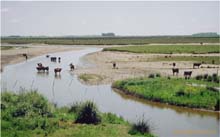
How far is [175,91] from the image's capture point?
2606cm

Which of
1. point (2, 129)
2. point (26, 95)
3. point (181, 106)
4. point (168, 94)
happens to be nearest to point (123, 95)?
point (168, 94)

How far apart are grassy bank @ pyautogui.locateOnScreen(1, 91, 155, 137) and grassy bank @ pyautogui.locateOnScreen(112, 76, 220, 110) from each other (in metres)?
7.54

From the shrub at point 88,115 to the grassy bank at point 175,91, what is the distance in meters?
8.68

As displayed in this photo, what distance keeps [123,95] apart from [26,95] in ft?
36.4

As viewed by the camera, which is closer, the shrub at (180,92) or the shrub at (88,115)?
the shrub at (88,115)

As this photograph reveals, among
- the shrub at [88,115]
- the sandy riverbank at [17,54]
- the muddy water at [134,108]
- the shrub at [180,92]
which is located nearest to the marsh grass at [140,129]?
the muddy water at [134,108]

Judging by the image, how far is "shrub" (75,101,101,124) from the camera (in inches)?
672

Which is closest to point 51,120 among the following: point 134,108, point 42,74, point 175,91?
point 134,108

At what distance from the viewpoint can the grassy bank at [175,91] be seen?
2373 cm

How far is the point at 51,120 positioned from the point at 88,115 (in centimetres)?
175

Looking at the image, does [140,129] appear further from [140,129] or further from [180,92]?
[180,92]

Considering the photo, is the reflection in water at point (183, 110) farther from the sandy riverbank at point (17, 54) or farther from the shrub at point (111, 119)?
the sandy riverbank at point (17, 54)

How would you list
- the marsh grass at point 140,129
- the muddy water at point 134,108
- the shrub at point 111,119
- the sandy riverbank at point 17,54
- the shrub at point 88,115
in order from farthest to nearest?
the sandy riverbank at point 17,54 → the muddy water at point 134,108 → the shrub at point 111,119 → the shrub at point 88,115 → the marsh grass at point 140,129

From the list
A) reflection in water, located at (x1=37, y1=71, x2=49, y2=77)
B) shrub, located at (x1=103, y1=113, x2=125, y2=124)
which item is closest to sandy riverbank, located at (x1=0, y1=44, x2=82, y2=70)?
reflection in water, located at (x1=37, y1=71, x2=49, y2=77)
